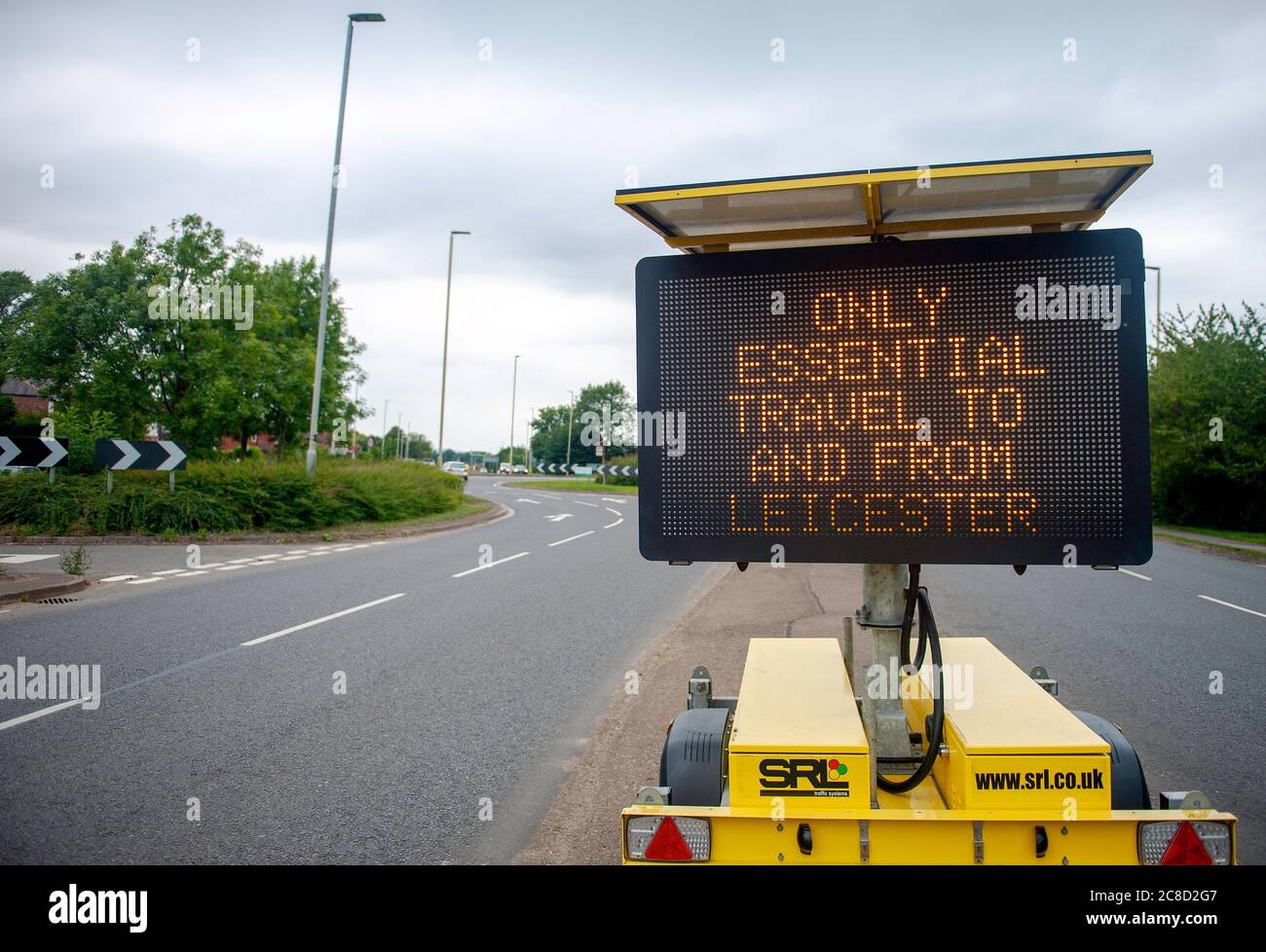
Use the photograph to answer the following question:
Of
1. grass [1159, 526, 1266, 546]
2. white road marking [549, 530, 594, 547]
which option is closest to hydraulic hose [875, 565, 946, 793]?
white road marking [549, 530, 594, 547]

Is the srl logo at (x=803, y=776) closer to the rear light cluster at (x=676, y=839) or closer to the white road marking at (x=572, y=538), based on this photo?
the rear light cluster at (x=676, y=839)

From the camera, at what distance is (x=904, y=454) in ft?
8.30

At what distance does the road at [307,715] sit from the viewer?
12.4 feet

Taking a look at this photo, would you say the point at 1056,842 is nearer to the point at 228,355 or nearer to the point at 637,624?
the point at 637,624

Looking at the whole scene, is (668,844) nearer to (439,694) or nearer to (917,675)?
(917,675)

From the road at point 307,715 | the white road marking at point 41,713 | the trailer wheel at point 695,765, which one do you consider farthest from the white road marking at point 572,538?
the trailer wheel at point 695,765

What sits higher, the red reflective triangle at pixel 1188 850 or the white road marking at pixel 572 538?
the white road marking at pixel 572 538

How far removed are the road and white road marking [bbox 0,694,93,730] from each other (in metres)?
0.03

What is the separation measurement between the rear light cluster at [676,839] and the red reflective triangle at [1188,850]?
47.6 inches

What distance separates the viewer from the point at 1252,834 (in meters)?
3.78

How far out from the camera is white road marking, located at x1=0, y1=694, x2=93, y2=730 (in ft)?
17.4

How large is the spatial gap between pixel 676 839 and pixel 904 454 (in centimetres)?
134

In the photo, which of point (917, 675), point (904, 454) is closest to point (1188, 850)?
point (917, 675)
